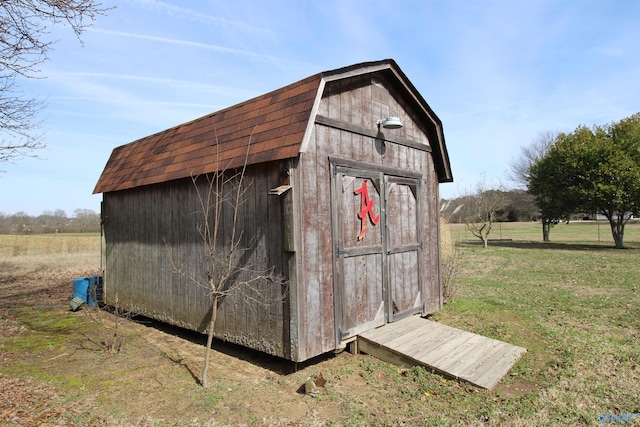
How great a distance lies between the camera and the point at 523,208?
177 feet

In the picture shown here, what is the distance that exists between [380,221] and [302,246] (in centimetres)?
184

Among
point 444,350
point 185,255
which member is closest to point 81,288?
point 185,255

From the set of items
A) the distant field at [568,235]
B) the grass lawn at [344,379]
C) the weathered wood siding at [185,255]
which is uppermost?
the weathered wood siding at [185,255]

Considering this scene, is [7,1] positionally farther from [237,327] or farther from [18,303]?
[18,303]

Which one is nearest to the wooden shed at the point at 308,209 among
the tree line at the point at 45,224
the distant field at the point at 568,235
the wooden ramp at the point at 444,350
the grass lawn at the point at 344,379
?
the wooden ramp at the point at 444,350

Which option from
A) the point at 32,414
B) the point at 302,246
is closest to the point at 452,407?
the point at 302,246

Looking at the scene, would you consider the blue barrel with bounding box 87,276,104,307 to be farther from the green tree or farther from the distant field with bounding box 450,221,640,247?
the green tree

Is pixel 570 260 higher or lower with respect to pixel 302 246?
lower

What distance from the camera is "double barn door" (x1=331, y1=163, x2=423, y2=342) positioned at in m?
5.59

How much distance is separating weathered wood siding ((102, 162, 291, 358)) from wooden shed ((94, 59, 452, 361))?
0.08 ft

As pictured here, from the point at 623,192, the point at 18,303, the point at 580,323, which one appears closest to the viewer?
the point at 580,323

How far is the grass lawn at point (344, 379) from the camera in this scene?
399 centimetres

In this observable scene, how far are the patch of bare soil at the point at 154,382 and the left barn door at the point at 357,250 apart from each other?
0.69 metres

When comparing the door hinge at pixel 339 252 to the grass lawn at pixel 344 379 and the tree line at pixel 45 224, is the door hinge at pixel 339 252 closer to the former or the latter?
the grass lawn at pixel 344 379
